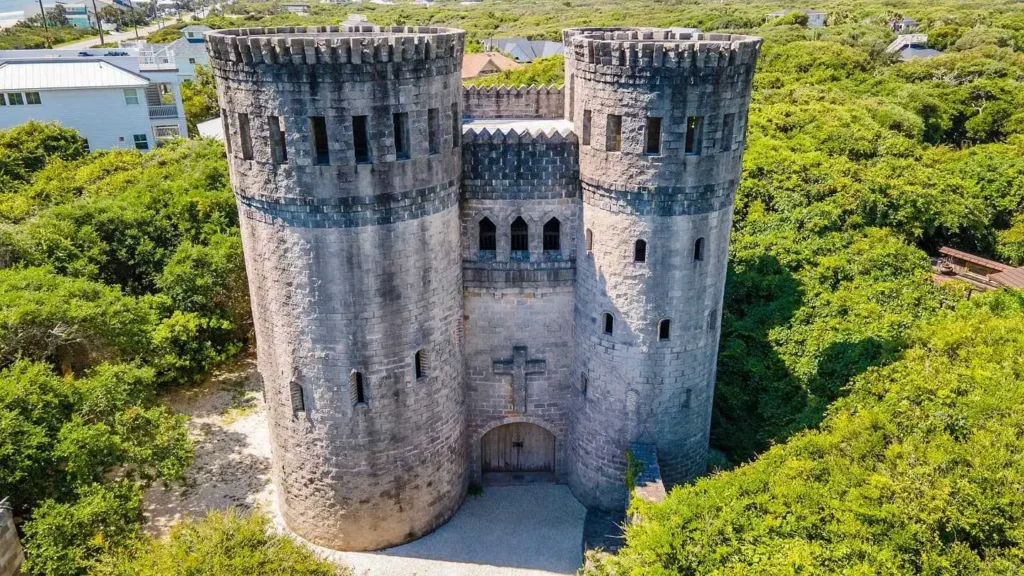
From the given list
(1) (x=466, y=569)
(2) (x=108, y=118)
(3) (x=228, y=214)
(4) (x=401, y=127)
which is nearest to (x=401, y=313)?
(4) (x=401, y=127)

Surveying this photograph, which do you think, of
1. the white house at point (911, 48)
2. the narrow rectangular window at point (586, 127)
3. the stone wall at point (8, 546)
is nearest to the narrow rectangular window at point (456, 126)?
the narrow rectangular window at point (586, 127)

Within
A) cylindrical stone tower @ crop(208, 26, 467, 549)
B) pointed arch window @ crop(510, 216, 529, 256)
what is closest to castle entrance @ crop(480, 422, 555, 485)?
cylindrical stone tower @ crop(208, 26, 467, 549)

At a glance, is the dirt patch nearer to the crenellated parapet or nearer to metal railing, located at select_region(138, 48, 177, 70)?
the crenellated parapet

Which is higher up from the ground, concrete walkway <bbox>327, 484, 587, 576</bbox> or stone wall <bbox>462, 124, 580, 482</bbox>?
stone wall <bbox>462, 124, 580, 482</bbox>

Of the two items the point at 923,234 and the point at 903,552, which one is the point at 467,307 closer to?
the point at 903,552

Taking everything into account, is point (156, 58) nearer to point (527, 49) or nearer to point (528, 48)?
point (527, 49)

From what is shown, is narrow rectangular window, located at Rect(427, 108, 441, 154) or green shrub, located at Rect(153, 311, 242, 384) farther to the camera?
green shrub, located at Rect(153, 311, 242, 384)
